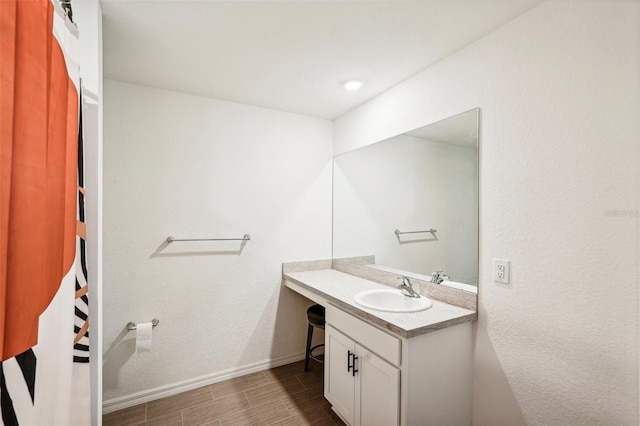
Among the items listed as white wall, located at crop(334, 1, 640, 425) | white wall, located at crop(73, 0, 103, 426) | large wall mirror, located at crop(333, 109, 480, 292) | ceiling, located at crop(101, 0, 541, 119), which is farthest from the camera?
large wall mirror, located at crop(333, 109, 480, 292)

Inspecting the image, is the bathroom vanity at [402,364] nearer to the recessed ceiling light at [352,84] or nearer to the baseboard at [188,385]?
the baseboard at [188,385]

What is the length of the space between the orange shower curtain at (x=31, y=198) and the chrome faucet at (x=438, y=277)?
1782 mm

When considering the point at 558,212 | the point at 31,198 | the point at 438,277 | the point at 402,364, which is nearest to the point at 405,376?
the point at 402,364

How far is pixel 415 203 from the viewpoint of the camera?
6.84 ft

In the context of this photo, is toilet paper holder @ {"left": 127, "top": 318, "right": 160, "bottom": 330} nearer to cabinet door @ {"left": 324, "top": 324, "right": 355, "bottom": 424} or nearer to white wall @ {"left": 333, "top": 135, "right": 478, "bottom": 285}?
cabinet door @ {"left": 324, "top": 324, "right": 355, "bottom": 424}

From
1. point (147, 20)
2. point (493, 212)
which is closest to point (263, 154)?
point (147, 20)

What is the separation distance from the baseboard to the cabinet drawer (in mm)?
968

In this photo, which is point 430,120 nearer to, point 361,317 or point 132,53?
point 361,317

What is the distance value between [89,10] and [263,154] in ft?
4.63

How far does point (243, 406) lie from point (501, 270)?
6.17ft

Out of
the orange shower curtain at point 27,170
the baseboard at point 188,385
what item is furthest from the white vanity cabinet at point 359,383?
the orange shower curtain at point 27,170

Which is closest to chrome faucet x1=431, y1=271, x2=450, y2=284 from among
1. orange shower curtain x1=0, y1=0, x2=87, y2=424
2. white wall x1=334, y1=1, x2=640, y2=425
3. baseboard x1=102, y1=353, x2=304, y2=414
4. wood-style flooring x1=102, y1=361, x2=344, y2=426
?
white wall x1=334, y1=1, x2=640, y2=425

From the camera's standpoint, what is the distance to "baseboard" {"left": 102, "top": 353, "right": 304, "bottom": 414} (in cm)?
200

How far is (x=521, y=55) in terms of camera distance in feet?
4.55
